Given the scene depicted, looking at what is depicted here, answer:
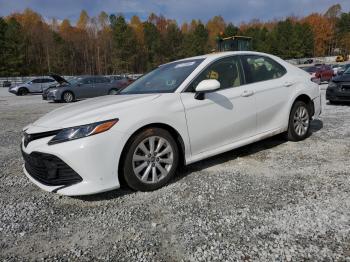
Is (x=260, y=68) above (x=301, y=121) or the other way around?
above

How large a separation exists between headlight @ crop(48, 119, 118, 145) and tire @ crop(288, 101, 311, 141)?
307 centimetres

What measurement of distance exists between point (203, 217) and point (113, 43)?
227 feet

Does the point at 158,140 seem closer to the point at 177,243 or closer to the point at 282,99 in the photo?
the point at 177,243

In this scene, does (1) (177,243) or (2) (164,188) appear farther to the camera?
(2) (164,188)

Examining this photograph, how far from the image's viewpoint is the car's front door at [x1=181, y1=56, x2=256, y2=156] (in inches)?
139

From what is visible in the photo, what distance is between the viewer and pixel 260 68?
4426mm

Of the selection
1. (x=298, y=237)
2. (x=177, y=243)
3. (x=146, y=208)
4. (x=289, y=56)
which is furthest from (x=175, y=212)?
(x=289, y=56)

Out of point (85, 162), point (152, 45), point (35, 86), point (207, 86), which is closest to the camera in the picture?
point (85, 162)

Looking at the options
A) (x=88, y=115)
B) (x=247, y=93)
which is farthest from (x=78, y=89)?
(x=88, y=115)

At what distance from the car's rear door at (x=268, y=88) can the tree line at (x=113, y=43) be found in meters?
61.6

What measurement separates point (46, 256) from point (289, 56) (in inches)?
3397

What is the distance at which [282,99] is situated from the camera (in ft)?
14.8

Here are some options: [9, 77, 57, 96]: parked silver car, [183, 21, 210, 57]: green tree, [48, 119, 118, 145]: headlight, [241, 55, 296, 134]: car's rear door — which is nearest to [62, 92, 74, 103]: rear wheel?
[9, 77, 57, 96]: parked silver car

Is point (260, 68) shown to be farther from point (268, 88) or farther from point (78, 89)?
point (78, 89)
